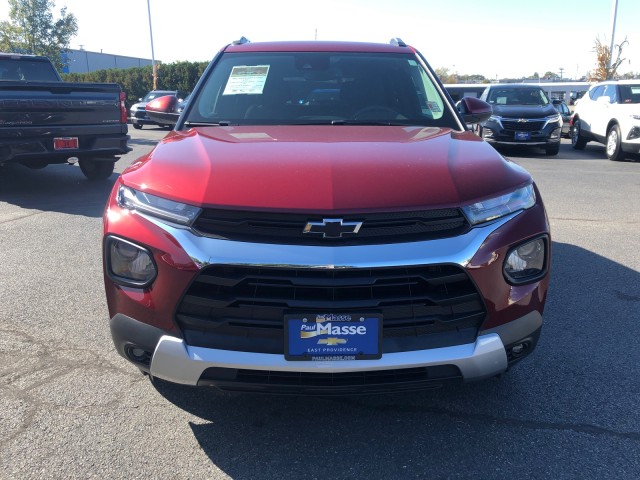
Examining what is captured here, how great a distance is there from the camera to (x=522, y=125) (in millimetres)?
12875

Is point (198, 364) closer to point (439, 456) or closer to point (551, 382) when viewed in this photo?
point (439, 456)

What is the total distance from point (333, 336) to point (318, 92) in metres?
2.05

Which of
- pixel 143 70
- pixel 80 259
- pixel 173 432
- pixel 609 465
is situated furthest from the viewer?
pixel 143 70

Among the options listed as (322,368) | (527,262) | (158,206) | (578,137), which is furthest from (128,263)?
(578,137)

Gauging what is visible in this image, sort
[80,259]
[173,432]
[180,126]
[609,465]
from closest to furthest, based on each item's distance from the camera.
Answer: [609,465]
[173,432]
[180,126]
[80,259]

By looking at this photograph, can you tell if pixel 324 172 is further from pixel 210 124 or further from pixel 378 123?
pixel 210 124

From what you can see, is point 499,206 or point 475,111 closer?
point 499,206

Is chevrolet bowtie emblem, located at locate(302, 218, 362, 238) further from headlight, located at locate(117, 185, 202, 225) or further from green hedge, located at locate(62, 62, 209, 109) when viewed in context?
green hedge, located at locate(62, 62, 209, 109)

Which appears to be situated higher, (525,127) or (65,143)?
(65,143)

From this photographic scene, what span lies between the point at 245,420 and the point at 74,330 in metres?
1.56

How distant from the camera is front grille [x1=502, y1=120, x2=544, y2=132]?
12.8 m

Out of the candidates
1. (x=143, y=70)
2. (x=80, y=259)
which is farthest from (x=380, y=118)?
(x=143, y=70)

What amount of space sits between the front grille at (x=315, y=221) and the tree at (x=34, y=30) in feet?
88.1

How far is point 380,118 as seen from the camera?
11.9 ft
